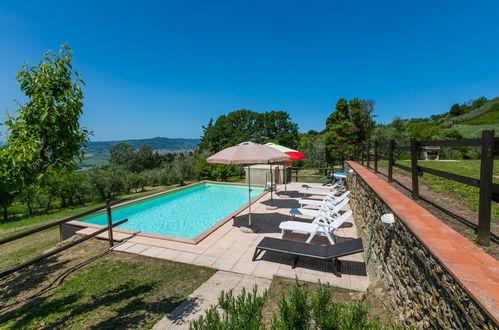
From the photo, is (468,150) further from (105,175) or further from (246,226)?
(105,175)

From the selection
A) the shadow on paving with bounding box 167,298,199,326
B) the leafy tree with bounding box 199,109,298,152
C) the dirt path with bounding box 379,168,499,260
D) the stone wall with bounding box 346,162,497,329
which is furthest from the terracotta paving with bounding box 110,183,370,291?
the leafy tree with bounding box 199,109,298,152

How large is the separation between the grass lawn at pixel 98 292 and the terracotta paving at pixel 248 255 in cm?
37

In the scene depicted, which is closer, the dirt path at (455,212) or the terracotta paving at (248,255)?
the dirt path at (455,212)

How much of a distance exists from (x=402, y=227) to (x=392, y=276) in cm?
81

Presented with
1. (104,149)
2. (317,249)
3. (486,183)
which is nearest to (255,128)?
(317,249)

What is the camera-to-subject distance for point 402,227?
110 inches

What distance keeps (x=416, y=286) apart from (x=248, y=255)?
339 centimetres

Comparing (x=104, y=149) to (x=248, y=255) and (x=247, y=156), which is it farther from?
(x=248, y=255)

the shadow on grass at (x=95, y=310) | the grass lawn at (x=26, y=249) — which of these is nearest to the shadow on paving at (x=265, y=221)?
the shadow on grass at (x=95, y=310)

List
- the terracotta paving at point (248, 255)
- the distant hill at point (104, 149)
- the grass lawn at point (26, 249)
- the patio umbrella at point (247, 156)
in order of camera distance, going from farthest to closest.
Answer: the distant hill at point (104, 149)
the patio umbrella at point (247, 156)
the grass lawn at point (26, 249)
the terracotta paving at point (248, 255)

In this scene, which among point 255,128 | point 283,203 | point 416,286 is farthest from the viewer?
point 255,128

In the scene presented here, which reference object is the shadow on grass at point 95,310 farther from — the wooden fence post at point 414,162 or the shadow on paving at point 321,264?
the wooden fence post at point 414,162

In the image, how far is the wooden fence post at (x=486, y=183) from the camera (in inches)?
83.0

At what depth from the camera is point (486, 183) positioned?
7.09 ft
